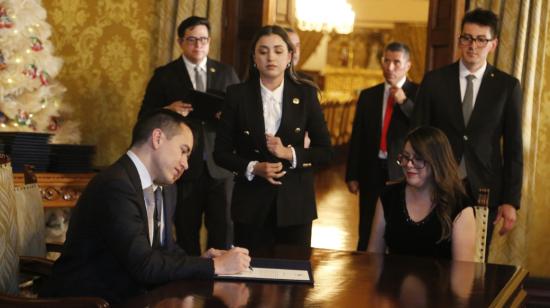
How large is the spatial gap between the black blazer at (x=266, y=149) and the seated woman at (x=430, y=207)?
2.19 ft

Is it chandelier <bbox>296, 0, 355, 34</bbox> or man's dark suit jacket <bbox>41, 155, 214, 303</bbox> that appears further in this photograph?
chandelier <bbox>296, 0, 355, 34</bbox>

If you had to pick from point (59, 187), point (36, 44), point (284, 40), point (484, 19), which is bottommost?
point (59, 187)

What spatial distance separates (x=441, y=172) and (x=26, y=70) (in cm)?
285

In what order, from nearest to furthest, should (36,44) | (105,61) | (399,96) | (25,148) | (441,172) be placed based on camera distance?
1. (441,172)
2. (25,148)
3. (399,96)
4. (36,44)
5. (105,61)

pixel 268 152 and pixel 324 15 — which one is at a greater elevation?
pixel 324 15

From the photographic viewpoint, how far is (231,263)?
2719mm

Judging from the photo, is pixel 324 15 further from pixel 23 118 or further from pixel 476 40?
pixel 476 40

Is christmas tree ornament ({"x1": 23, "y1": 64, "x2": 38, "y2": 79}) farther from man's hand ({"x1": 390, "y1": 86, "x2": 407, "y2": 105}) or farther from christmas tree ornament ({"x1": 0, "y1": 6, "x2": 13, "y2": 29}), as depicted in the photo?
man's hand ({"x1": 390, "y1": 86, "x2": 407, "y2": 105})

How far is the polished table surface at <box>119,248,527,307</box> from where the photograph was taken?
2.42 meters

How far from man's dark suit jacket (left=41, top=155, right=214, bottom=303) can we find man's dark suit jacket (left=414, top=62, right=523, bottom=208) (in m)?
2.11

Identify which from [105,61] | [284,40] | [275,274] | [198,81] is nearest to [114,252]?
[275,274]

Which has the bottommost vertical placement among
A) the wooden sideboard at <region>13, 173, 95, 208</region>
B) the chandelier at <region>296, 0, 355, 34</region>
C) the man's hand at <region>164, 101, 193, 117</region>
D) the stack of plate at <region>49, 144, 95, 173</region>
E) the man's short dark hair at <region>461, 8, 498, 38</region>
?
the wooden sideboard at <region>13, 173, 95, 208</region>

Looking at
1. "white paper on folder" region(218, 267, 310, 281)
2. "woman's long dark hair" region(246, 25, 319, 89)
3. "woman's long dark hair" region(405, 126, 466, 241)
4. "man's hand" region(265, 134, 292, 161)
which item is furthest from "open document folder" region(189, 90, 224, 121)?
"white paper on folder" region(218, 267, 310, 281)

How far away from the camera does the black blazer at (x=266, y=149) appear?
13.3ft
